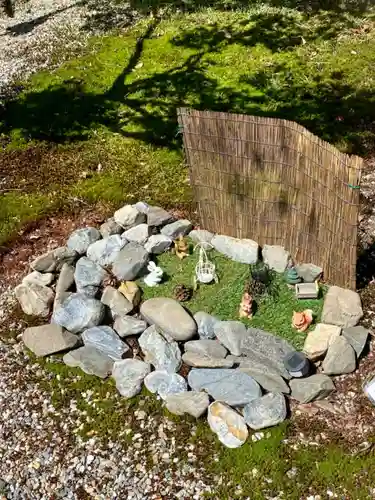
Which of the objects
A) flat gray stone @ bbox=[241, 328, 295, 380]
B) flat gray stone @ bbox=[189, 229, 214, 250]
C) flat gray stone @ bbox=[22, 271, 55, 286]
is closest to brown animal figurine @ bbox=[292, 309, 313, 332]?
flat gray stone @ bbox=[241, 328, 295, 380]

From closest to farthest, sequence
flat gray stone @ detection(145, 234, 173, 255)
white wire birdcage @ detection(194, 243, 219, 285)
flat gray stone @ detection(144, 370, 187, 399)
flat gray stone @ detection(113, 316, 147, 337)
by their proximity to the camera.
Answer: flat gray stone @ detection(144, 370, 187, 399) → flat gray stone @ detection(113, 316, 147, 337) → white wire birdcage @ detection(194, 243, 219, 285) → flat gray stone @ detection(145, 234, 173, 255)

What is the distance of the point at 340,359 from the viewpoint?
19.8ft

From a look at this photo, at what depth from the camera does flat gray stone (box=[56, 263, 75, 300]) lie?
7358 millimetres

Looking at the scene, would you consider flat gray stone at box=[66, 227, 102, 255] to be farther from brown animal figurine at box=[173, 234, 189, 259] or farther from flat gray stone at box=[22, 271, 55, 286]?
brown animal figurine at box=[173, 234, 189, 259]

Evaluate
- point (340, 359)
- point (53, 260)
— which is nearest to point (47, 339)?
point (53, 260)

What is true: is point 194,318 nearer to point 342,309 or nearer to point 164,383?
point 164,383

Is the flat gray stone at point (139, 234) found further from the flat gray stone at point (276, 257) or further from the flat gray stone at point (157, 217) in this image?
the flat gray stone at point (276, 257)

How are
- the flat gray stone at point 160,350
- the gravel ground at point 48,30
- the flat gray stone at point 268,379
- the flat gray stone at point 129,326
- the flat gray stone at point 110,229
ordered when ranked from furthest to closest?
the gravel ground at point 48,30, the flat gray stone at point 110,229, the flat gray stone at point 129,326, the flat gray stone at point 160,350, the flat gray stone at point 268,379

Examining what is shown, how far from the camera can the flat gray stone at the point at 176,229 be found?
7676mm

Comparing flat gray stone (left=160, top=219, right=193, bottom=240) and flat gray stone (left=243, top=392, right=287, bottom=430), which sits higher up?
flat gray stone (left=160, top=219, right=193, bottom=240)

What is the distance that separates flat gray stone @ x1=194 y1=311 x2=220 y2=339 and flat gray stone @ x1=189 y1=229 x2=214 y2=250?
1.18m

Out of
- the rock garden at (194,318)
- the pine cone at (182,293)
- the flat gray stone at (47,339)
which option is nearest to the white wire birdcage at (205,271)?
the rock garden at (194,318)

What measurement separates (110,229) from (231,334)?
7.80ft

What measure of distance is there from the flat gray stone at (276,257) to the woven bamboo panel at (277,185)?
0.34 feet
